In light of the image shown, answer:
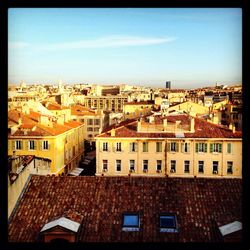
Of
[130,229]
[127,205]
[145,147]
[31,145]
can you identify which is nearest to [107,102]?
[31,145]

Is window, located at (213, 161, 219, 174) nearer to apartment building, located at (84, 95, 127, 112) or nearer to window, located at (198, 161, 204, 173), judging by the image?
window, located at (198, 161, 204, 173)

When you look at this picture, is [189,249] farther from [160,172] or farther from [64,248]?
[160,172]

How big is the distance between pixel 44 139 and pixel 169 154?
3.03 m

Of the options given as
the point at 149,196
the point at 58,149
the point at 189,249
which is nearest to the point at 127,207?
the point at 149,196

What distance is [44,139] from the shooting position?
10.0m

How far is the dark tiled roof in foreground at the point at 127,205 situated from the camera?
3.00m

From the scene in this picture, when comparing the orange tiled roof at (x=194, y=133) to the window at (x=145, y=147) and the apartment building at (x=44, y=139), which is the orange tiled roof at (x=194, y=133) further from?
the apartment building at (x=44, y=139)

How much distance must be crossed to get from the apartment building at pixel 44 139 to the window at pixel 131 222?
607cm

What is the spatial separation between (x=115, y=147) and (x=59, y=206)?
594 cm

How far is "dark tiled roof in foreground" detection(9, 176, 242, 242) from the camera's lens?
300cm

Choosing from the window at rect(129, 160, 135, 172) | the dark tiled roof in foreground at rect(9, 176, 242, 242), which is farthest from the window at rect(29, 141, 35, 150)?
the dark tiled roof in foreground at rect(9, 176, 242, 242)

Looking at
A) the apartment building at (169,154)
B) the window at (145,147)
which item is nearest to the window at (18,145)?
the apartment building at (169,154)
